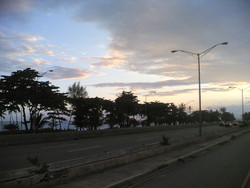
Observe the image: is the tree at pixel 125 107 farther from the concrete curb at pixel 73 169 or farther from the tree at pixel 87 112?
the concrete curb at pixel 73 169

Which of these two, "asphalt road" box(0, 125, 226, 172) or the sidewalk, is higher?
the sidewalk

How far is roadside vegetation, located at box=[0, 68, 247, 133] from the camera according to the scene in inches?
1448

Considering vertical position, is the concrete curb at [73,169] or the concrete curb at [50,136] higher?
the concrete curb at [73,169]

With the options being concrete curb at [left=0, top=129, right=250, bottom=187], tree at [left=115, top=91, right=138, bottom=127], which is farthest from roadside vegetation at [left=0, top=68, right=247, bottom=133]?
concrete curb at [left=0, top=129, right=250, bottom=187]

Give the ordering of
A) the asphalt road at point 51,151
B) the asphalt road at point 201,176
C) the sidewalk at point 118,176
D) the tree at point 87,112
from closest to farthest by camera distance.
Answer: the sidewalk at point 118,176
the asphalt road at point 201,176
the asphalt road at point 51,151
the tree at point 87,112

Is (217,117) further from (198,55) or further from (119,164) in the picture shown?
(119,164)

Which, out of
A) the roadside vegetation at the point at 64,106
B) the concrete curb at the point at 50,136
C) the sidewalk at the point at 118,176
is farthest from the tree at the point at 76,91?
the sidewalk at the point at 118,176

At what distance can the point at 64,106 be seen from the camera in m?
43.8

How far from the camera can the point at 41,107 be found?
40531mm

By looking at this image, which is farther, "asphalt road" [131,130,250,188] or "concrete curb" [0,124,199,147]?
"concrete curb" [0,124,199,147]

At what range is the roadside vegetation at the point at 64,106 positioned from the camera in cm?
3678

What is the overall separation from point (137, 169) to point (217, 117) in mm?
153334

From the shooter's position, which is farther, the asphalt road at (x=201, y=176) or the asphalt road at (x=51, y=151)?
the asphalt road at (x=51, y=151)

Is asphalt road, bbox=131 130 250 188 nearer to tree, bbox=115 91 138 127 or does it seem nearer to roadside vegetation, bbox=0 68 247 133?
roadside vegetation, bbox=0 68 247 133
